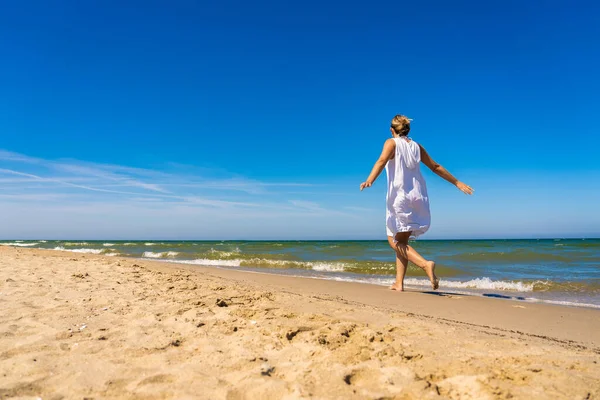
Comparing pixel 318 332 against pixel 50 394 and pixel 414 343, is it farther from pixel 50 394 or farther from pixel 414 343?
pixel 50 394

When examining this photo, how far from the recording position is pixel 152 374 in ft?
6.57

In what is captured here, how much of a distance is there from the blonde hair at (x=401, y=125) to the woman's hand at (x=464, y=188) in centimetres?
89

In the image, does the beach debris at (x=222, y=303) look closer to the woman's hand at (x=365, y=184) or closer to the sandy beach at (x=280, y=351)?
the sandy beach at (x=280, y=351)

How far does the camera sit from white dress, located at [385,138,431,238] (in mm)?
4473

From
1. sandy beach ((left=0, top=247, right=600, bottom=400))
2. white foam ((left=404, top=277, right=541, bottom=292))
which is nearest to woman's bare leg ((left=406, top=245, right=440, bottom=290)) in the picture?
sandy beach ((left=0, top=247, right=600, bottom=400))

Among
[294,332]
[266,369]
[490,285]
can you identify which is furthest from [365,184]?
[490,285]

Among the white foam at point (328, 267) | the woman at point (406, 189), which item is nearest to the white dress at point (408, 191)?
the woman at point (406, 189)

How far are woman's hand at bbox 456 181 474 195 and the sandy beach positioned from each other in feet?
4.39

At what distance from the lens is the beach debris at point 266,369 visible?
2.00m

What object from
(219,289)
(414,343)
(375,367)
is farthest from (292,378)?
(219,289)

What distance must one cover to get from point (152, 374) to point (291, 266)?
390 inches

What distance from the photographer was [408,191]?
14.7 ft

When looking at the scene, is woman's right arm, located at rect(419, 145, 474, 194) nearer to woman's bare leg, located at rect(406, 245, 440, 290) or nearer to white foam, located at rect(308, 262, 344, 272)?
woman's bare leg, located at rect(406, 245, 440, 290)

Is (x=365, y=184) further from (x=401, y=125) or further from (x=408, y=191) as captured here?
(x=401, y=125)
